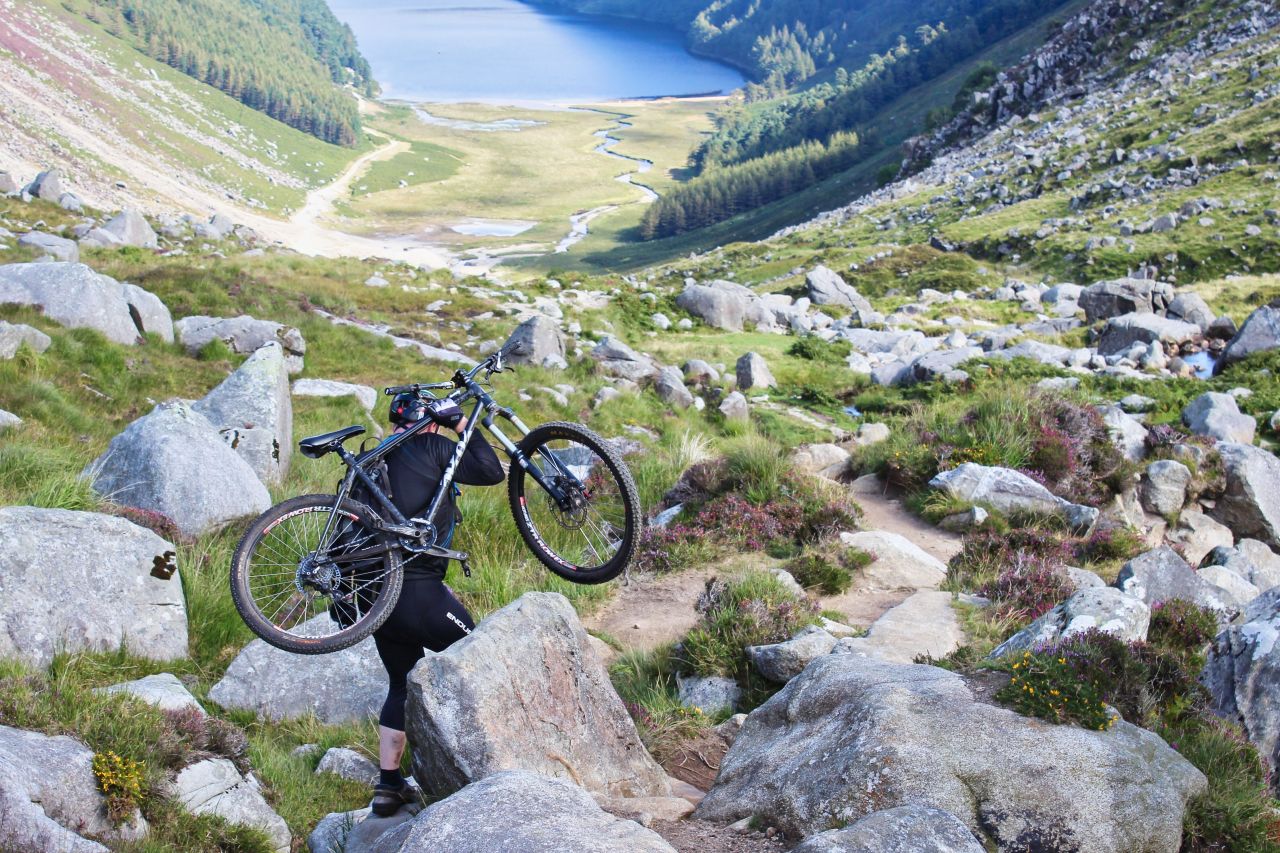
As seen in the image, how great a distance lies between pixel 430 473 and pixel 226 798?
2.86m

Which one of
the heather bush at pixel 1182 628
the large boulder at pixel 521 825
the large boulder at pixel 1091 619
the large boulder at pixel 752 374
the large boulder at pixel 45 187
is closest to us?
the large boulder at pixel 521 825

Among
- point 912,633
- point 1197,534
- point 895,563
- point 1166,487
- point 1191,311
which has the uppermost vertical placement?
point 1191,311

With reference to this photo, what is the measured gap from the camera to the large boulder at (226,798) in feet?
23.4

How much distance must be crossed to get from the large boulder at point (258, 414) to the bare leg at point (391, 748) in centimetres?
828

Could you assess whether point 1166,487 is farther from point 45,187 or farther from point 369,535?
point 45,187

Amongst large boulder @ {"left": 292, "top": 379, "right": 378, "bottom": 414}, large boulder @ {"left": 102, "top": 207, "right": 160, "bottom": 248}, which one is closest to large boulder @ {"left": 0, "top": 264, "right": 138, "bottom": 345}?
large boulder @ {"left": 292, "top": 379, "right": 378, "bottom": 414}

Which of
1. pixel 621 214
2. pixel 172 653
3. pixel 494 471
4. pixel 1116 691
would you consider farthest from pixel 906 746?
pixel 621 214

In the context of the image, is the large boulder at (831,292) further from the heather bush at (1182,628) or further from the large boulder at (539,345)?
the heather bush at (1182,628)

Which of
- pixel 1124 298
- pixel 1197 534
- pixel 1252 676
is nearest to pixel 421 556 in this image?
pixel 1252 676

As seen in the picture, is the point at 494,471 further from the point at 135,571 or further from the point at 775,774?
the point at 135,571

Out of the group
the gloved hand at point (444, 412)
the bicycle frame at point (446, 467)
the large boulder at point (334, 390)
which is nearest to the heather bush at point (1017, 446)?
the bicycle frame at point (446, 467)

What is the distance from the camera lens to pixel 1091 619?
8.97 metres

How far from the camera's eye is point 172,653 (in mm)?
10086

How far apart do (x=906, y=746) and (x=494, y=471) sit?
3.90m
